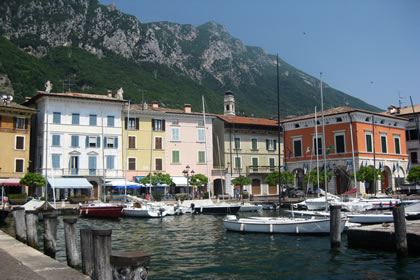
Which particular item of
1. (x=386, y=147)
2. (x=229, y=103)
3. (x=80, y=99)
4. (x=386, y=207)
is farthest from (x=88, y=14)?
(x=386, y=207)

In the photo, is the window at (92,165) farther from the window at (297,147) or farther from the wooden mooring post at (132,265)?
the wooden mooring post at (132,265)

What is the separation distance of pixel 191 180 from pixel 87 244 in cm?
3721

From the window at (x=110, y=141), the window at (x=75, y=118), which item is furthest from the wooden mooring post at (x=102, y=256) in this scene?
the window at (x=110, y=141)

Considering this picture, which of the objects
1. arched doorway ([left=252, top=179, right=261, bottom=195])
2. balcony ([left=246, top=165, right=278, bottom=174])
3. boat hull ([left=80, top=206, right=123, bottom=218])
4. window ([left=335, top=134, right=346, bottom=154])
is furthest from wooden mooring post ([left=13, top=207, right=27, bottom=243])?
arched doorway ([left=252, top=179, right=261, bottom=195])

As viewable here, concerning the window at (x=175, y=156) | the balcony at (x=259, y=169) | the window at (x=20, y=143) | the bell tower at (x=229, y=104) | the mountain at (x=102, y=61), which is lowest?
the balcony at (x=259, y=169)

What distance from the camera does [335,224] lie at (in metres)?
17.0

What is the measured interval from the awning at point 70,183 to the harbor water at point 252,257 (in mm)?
16060

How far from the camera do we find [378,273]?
1279cm

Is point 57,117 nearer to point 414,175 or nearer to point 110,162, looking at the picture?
point 110,162

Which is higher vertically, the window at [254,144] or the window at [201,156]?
the window at [254,144]

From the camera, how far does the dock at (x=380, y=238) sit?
15.1 meters

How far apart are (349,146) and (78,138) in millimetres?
29729

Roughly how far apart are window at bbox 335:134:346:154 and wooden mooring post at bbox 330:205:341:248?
30.9 meters

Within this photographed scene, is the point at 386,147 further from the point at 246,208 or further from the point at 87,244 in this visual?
the point at 87,244
